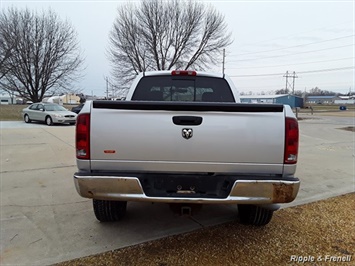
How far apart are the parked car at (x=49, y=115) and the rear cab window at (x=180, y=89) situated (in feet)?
51.6

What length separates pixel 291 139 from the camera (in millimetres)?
2422

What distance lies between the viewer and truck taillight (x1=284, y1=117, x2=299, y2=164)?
7.93 feet

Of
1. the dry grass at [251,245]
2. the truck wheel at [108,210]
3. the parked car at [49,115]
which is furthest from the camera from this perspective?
the parked car at [49,115]

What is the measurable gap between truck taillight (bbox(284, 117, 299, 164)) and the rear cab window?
1620 mm

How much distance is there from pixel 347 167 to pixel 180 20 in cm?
2615

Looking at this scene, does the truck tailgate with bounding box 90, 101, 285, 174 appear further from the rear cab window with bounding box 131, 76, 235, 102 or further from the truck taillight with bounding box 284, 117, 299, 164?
the rear cab window with bounding box 131, 76, 235, 102

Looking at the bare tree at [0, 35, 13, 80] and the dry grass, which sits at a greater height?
the bare tree at [0, 35, 13, 80]

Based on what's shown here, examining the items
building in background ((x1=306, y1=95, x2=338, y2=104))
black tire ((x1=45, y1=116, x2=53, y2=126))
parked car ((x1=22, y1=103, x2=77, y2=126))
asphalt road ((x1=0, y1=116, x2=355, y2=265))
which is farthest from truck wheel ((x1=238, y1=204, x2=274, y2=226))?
building in background ((x1=306, y1=95, x2=338, y2=104))

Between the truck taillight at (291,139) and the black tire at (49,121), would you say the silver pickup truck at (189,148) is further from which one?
the black tire at (49,121)

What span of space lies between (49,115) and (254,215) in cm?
1777

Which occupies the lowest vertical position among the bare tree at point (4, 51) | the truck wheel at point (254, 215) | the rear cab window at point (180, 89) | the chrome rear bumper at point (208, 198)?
the truck wheel at point (254, 215)

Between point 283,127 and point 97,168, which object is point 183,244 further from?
point 283,127

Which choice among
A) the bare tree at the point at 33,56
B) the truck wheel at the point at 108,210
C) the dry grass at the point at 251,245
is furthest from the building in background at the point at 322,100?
the truck wheel at the point at 108,210

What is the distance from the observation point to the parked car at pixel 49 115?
1794 cm
